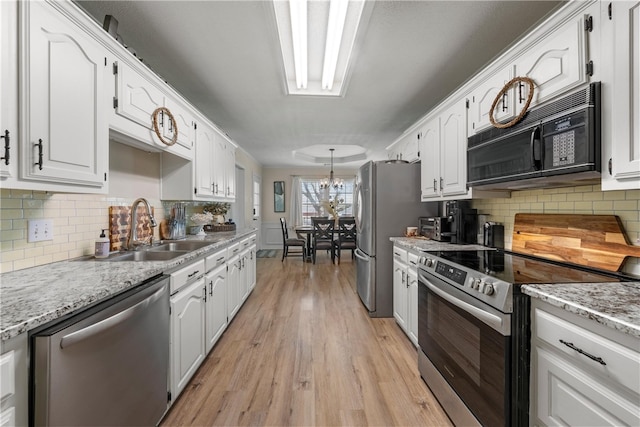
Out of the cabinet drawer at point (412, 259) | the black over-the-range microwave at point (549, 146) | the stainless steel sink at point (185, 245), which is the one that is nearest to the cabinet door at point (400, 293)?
the cabinet drawer at point (412, 259)

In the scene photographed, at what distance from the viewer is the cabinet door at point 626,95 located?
1.04 meters

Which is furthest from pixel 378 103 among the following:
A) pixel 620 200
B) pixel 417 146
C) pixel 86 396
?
pixel 86 396

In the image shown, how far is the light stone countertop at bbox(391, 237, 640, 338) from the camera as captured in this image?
80cm

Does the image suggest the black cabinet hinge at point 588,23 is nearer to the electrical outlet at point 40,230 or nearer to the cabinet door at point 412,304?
the cabinet door at point 412,304

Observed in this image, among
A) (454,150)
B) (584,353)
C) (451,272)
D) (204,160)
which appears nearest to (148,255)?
(204,160)

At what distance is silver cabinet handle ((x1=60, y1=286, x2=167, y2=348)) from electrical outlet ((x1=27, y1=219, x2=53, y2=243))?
68 centimetres

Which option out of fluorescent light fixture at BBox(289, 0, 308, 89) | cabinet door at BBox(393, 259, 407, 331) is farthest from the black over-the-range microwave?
fluorescent light fixture at BBox(289, 0, 308, 89)

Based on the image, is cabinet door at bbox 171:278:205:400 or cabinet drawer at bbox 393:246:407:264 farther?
cabinet drawer at bbox 393:246:407:264

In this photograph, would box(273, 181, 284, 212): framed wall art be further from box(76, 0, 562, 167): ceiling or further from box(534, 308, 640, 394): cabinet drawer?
box(534, 308, 640, 394): cabinet drawer

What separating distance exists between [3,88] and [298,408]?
79.7 inches

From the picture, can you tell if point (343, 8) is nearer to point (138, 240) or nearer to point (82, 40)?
point (82, 40)

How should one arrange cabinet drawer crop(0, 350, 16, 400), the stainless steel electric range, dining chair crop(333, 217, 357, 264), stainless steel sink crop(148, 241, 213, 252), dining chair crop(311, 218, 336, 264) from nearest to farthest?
cabinet drawer crop(0, 350, 16, 400)
the stainless steel electric range
stainless steel sink crop(148, 241, 213, 252)
dining chair crop(311, 218, 336, 264)
dining chair crop(333, 217, 357, 264)

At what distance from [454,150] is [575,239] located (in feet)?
3.44

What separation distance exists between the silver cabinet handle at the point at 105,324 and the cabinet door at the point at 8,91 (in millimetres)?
625
